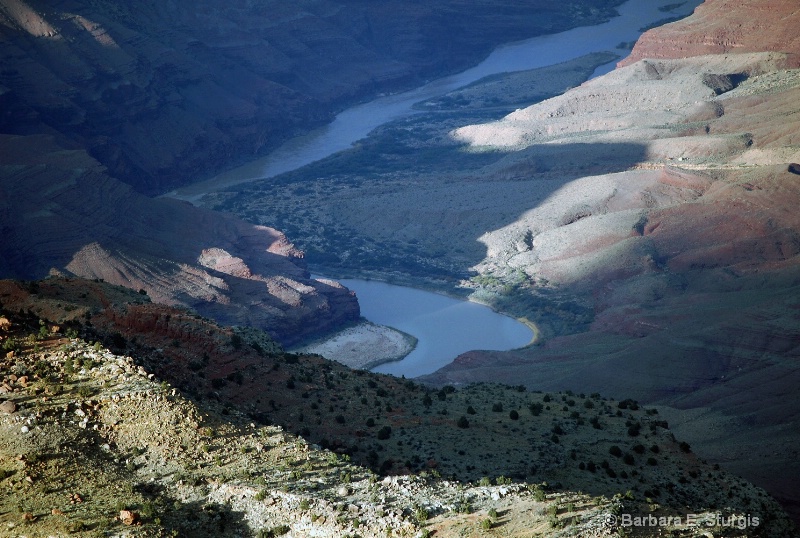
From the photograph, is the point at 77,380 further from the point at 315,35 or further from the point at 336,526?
the point at 315,35

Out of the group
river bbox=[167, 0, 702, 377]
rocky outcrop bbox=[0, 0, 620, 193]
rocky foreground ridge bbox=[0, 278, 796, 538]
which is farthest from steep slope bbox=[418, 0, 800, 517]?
rocky outcrop bbox=[0, 0, 620, 193]

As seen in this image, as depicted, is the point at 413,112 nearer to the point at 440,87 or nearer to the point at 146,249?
the point at 440,87

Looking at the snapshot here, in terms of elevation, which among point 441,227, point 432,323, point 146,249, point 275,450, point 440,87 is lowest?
point 432,323

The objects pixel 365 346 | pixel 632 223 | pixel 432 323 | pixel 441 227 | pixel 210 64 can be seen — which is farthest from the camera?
pixel 210 64

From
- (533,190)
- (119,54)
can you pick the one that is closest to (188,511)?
(533,190)

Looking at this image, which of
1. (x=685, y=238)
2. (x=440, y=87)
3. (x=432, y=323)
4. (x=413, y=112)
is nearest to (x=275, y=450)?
(x=432, y=323)

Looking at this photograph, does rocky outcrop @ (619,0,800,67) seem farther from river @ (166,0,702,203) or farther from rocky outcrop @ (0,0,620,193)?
rocky outcrop @ (0,0,620,193)
